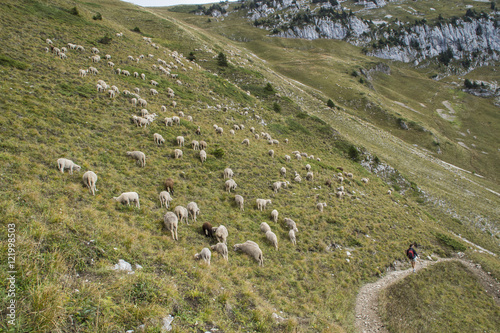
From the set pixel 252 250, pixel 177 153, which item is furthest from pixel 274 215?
pixel 177 153

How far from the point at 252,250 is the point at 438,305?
1313 cm

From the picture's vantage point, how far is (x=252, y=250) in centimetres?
1212

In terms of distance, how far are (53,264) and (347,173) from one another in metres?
31.0

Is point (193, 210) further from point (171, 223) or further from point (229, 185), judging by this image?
point (229, 185)

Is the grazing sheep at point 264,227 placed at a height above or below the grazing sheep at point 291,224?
above

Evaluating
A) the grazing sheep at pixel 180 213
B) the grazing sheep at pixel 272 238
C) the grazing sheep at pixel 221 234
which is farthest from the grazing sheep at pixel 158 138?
the grazing sheep at pixel 272 238

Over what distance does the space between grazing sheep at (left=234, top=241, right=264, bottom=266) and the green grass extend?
7811 mm

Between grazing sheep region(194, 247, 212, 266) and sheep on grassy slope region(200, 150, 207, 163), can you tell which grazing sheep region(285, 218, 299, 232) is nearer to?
grazing sheep region(194, 247, 212, 266)

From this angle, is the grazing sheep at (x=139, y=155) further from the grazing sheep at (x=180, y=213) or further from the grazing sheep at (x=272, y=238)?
the grazing sheep at (x=272, y=238)

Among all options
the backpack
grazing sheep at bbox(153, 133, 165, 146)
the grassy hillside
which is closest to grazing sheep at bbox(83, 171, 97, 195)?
the grassy hillside

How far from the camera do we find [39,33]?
25.3 m

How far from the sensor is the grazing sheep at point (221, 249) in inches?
437

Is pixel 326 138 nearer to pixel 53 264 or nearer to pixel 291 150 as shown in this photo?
pixel 291 150

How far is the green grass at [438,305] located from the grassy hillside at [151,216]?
190 centimetres
